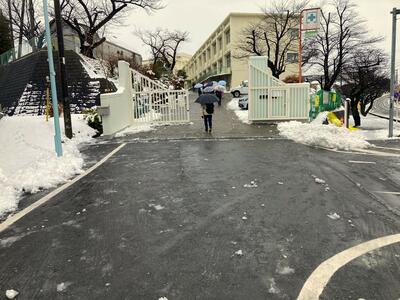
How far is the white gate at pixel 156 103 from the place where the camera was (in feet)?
53.4

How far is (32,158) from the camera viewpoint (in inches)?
389

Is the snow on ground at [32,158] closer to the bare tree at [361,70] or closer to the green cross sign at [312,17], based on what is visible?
the green cross sign at [312,17]

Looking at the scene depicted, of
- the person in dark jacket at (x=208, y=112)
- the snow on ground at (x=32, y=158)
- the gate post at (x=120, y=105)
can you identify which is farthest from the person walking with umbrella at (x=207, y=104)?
the snow on ground at (x=32, y=158)

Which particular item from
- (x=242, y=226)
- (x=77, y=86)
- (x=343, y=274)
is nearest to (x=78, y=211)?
(x=242, y=226)

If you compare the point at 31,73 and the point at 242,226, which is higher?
the point at 31,73

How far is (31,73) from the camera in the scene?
2323 cm

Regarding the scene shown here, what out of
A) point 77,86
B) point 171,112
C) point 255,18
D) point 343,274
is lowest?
point 343,274

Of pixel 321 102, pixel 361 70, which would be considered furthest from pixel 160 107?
pixel 361 70

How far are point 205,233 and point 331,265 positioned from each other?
152 cm

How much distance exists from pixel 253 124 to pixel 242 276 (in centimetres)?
1296

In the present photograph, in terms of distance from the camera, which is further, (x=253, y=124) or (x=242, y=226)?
(x=253, y=124)

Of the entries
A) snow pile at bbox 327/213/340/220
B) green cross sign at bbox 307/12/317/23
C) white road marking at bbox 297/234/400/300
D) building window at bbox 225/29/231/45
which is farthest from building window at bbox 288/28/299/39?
white road marking at bbox 297/234/400/300

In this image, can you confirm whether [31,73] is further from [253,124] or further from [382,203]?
[382,203]

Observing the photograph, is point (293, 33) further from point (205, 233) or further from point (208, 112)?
point (205, 233)
